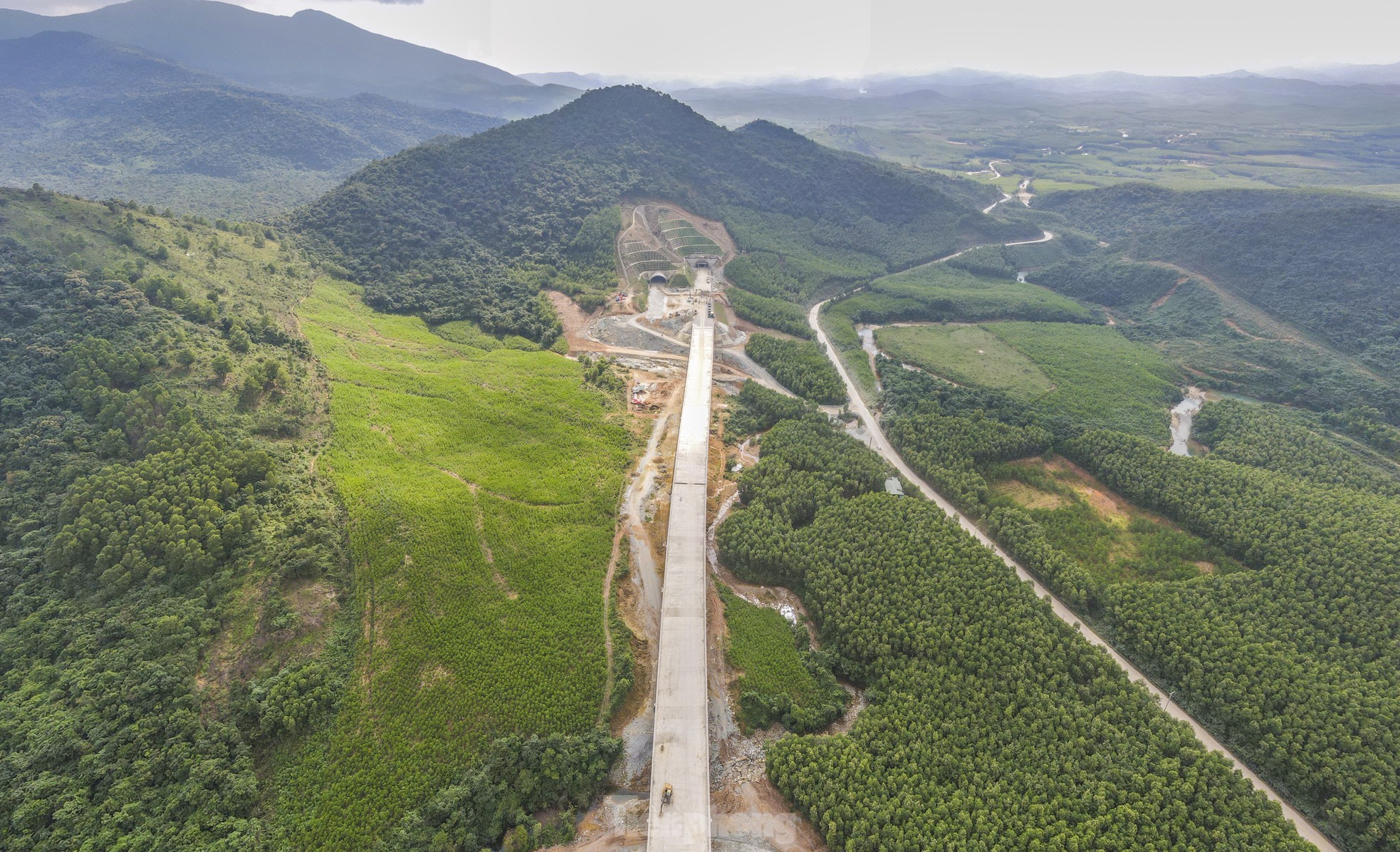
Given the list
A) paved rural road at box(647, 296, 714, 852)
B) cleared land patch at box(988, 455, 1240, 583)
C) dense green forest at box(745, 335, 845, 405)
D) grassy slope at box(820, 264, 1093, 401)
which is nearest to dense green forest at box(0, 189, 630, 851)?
paved rural road at box(647, 296, 714, 852)

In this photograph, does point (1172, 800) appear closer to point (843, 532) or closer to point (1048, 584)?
point (1048, 584)

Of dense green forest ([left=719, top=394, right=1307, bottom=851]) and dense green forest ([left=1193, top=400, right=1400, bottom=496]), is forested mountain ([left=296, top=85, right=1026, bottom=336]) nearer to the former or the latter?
dense green forest ([left=719, top=394, right=1307, bottom=851])

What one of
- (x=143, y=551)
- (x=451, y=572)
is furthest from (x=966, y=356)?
(x=143, y=551)

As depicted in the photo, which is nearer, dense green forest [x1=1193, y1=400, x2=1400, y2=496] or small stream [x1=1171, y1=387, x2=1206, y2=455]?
dense green forest [x1=1193, y1=400, x2=1400, y2=496]

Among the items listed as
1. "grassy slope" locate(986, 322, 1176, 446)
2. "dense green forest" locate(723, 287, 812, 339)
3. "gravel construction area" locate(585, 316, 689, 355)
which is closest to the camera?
"grassy slope" locate(986, 322, 1176, 446)

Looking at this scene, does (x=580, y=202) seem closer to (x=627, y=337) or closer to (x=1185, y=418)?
(x=627, y=337)

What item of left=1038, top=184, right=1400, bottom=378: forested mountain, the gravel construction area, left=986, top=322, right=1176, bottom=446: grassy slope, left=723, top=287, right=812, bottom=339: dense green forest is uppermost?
left=1038, top=184, right=1400, bottom=378: forested mountain
